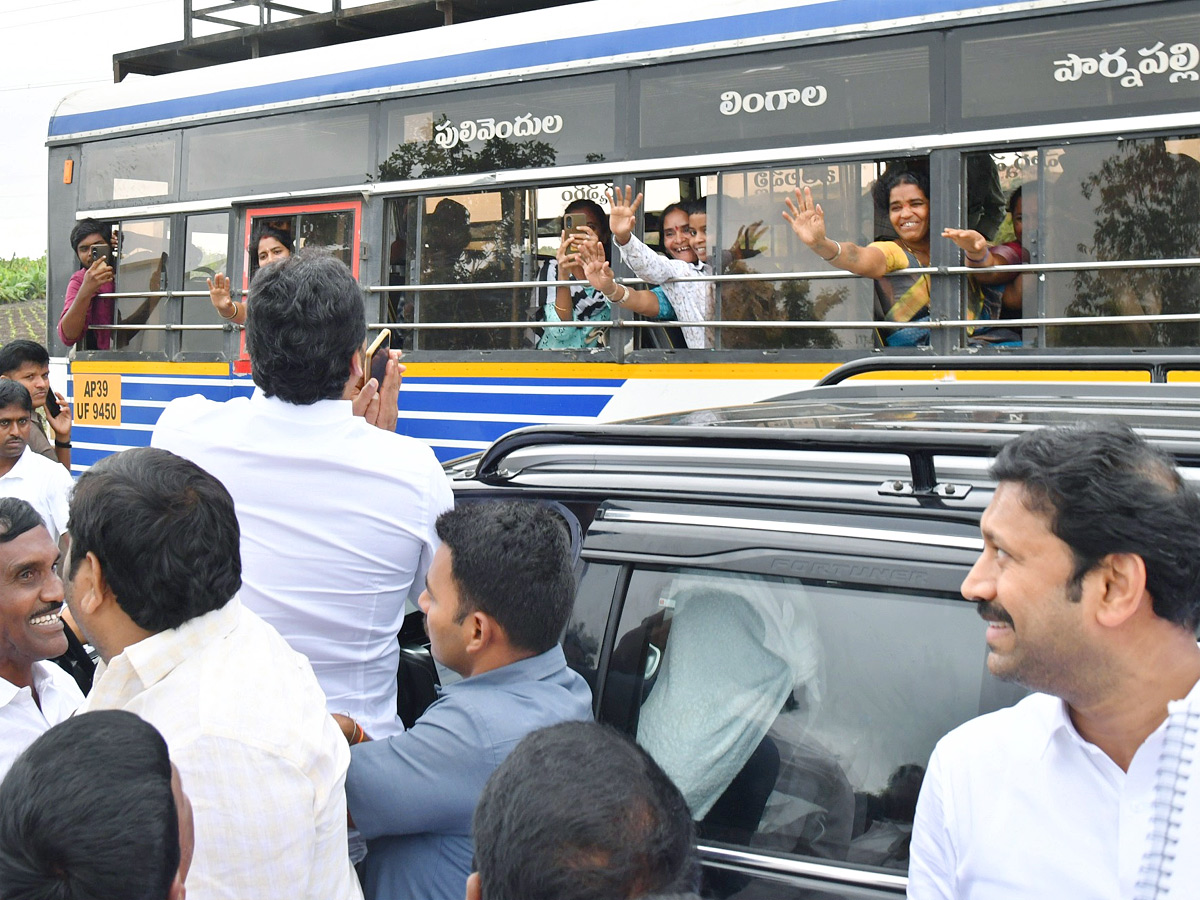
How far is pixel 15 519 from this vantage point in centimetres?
282

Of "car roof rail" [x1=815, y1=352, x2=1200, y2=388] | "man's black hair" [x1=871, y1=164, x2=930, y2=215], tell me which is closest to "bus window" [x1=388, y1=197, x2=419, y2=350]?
→ "man's black hair" [x1=871, y1=164, x2=930, y2=215]

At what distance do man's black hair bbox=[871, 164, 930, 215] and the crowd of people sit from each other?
14.1 ft

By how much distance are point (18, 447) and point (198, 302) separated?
4198 millimetres

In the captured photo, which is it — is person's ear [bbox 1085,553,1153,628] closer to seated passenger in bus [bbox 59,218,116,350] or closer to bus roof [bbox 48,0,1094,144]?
bus roof [bbox 48,0,1094,144]

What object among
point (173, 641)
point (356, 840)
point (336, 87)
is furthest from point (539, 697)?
point (336, 87)

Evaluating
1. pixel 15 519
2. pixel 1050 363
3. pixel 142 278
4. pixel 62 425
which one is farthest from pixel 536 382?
pixel 15 519

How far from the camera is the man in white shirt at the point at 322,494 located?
244 cm

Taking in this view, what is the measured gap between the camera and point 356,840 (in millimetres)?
2160

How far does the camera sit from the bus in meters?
5.70

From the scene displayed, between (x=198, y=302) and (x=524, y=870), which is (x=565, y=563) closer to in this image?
(x=524, y=870)

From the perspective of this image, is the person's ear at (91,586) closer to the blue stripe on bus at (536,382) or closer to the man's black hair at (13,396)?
the man's black hair at (13,396)

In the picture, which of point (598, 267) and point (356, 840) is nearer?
point (356, 840)

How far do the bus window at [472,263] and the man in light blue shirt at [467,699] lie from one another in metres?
5.31

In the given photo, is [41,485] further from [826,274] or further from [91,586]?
[826,274]
